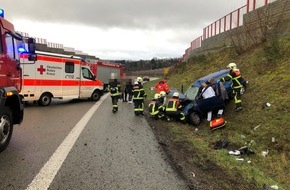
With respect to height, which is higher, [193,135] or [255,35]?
[255,35]

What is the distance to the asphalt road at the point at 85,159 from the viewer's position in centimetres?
532

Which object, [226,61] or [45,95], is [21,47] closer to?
[45,95]

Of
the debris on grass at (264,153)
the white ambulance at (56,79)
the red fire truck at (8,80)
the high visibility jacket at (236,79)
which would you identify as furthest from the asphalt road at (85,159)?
the white ambulance at (56,79)

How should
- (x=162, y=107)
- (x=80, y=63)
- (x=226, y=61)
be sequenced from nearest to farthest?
(x=162, y=107), (x=80, y=63), (x=226, y=61)

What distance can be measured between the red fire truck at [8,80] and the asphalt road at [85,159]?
1.70 ft

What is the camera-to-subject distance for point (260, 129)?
991cm

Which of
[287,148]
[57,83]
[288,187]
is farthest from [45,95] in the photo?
[288,187]

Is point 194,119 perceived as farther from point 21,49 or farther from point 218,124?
point 21,49

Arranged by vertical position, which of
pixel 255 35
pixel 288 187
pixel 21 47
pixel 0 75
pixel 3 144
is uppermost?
pixel 255 35

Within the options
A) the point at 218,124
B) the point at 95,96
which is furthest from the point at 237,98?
the point at 95,96

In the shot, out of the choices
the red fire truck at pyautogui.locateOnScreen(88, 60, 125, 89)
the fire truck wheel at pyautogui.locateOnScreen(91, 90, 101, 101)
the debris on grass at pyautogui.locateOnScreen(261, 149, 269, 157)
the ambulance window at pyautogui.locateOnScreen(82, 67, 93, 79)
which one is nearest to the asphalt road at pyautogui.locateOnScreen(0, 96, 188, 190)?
the debris on grass at pyautogui.locateOnScreen(261, 149, 269, 157)

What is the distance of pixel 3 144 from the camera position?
23.0 feet

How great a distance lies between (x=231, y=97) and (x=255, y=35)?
9699 mm

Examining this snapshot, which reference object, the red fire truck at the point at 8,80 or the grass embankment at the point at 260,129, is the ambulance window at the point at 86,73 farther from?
the red fire truck at the point at 8,80
